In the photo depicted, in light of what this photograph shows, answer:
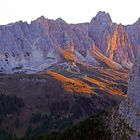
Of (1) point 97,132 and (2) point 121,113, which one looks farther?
(1) point 97,132

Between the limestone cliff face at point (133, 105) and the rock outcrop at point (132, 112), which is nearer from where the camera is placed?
the limestone cliff face at point (133, 105)

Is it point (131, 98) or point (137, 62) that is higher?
point (137, 62)

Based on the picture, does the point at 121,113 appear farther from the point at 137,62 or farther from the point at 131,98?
the point at 137,62

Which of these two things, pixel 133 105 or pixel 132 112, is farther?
pixel 133 105

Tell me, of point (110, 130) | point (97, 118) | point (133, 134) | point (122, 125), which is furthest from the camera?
point (97, 118)

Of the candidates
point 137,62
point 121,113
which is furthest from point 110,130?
point 137,62

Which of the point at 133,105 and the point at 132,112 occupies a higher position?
the point at 133,105

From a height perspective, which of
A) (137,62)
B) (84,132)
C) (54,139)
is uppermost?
(137,62)

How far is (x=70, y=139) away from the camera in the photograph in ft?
435

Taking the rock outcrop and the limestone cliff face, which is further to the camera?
the rock outcrop

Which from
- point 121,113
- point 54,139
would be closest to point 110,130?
point 121,113

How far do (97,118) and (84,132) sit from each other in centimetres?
570

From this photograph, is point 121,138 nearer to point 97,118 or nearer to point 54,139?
point 97,118

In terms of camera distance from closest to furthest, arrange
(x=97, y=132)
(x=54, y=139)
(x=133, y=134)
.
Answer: (x=133, y=134) → (x=97, y=132) → (x=54, y=139)
